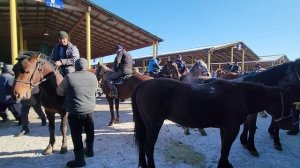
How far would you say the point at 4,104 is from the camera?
8.83 m

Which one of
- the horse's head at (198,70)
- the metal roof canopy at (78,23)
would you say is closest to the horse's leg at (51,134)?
the horse's head at (198,70)

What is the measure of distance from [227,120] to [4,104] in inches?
313

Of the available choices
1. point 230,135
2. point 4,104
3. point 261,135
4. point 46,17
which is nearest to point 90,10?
point 46,17

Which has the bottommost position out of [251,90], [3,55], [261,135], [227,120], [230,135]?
[261,135]

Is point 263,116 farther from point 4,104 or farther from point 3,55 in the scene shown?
point 3,55

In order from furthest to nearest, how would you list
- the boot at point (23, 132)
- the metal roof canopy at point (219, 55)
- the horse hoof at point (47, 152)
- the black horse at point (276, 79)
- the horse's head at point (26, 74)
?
1. the metal roof canopy at point (219, 55)
2. the boot at point (23, 132)
3. the horse hoof at point (47, 152)
4. the black horse at point (276, 79)
5. the horse's head at point (26, 74)

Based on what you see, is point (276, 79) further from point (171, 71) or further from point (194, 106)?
point (171, 71)

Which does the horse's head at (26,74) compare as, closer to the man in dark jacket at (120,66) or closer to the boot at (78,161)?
the boot at (78,161)

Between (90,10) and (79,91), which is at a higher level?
(90,10)

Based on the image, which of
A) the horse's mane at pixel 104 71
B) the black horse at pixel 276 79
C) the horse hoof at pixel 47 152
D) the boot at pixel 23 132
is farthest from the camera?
the horse's mane at pixel 104 71

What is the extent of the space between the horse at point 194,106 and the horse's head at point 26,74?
2129mm

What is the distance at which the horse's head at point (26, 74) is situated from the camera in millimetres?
4680

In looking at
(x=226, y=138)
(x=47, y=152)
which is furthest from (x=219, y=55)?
(x=47, y=152)

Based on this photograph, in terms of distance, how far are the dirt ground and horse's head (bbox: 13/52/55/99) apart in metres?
1.54
